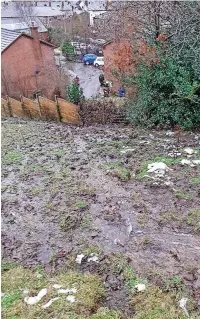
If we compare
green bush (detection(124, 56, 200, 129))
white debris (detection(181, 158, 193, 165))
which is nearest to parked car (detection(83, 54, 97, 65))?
green bush (detection(124, 56, 200, 129))

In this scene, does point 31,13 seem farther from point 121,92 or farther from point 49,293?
point 49,293

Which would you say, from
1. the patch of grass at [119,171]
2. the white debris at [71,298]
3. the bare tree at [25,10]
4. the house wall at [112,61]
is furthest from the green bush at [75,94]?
the bare tree at [25,10]

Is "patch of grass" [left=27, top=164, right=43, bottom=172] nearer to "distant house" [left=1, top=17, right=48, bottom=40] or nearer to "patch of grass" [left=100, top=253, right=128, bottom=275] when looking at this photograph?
"patch of grass" [left=100, top=253, right=128, bottom=275]

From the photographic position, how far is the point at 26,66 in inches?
646

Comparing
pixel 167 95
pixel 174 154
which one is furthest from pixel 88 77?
pixel 174 154

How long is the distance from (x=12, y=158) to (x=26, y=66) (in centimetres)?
909

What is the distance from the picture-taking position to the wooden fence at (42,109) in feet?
39.7

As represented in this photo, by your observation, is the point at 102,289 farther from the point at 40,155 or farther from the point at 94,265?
the point at 40,155

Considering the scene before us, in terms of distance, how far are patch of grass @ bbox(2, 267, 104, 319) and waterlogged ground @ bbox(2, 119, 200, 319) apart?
21 mm

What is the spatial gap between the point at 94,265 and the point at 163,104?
6496mm

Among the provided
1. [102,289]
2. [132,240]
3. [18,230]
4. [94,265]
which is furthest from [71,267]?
[18,230]

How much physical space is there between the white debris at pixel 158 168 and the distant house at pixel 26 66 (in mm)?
8765

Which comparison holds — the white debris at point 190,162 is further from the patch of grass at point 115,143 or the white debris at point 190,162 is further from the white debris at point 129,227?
the white debris at point 129,227

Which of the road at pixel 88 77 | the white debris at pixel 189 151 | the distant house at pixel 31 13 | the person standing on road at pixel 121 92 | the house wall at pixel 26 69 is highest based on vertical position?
the distant house at pixel 31 13
